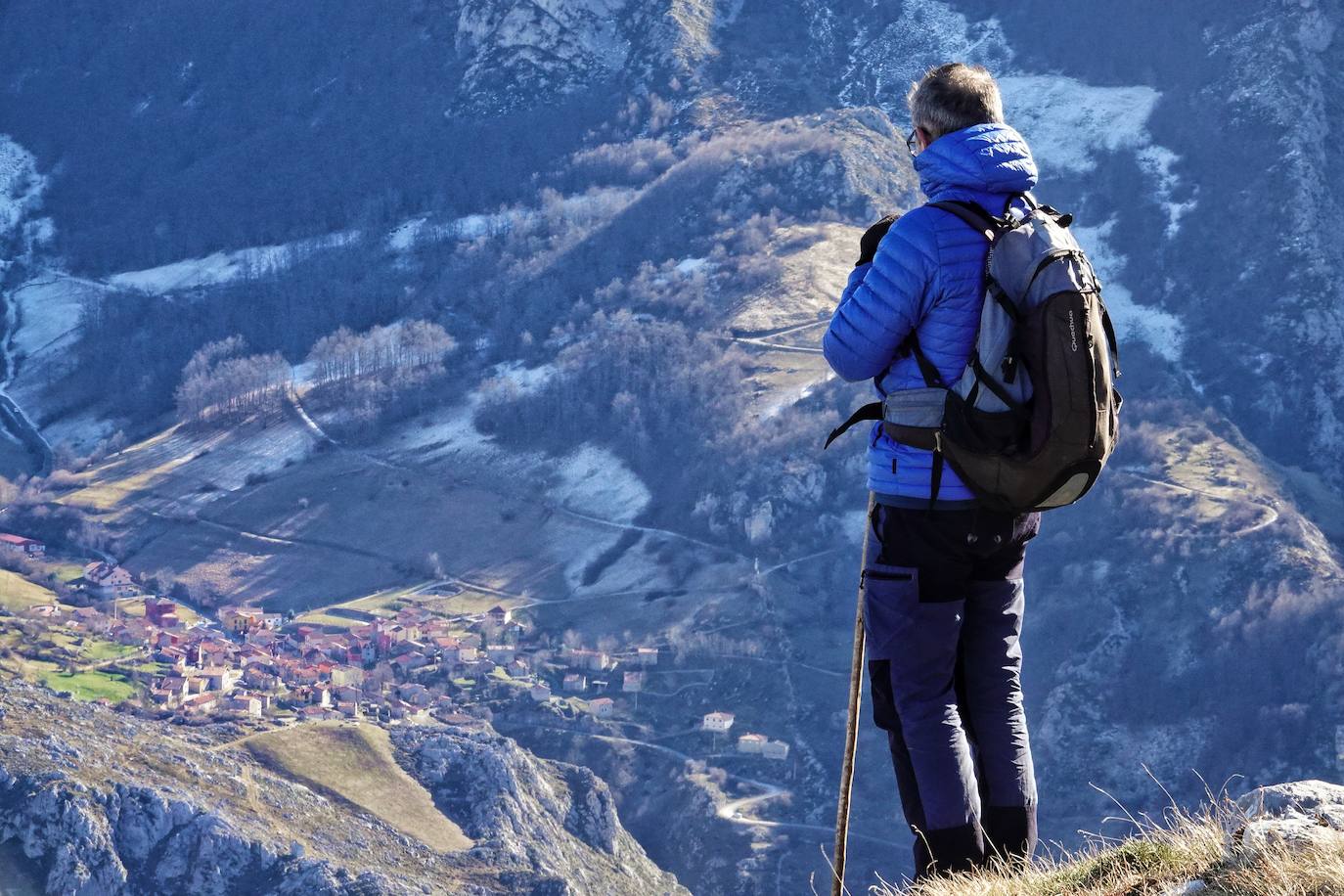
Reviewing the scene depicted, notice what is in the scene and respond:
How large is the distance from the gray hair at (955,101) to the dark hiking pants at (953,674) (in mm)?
1629

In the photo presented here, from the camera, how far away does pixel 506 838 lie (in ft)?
186

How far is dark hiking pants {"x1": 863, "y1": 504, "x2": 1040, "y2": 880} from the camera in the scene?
25.0ft

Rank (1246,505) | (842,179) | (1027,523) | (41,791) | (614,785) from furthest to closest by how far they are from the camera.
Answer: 1. (842,179)
2. (1246,505)
3. (614,785)
4. (41,791)
5. (1027,523)

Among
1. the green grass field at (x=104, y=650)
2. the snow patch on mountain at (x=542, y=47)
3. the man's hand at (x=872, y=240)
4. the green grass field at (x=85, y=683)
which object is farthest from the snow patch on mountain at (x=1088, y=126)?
the man's hand at (x=872, y=240)

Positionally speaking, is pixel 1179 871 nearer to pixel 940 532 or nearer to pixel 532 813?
pixel 940 532

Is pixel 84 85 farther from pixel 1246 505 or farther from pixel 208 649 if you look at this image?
pixel 1246 505

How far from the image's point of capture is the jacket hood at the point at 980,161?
753 cm

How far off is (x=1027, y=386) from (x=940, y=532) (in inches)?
27.5

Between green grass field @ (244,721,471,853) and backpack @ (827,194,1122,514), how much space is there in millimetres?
50412

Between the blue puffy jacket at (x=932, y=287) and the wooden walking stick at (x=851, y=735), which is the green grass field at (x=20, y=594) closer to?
the wooden walking stick at (x=851, y=735)

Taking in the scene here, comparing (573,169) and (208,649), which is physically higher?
(573,169)

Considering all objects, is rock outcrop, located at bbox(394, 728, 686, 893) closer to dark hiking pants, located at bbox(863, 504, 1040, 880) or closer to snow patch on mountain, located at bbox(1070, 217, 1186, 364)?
dark hiking pants, located at bbox(863, 504, 1040, 880)

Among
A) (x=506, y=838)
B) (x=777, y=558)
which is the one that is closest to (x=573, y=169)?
(x=777, y=558)

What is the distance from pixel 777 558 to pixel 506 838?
29.6 metres
